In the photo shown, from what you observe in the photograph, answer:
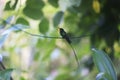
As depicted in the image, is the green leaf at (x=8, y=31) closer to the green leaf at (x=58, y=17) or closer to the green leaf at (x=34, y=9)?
the green leaf at (x=34, y=9)

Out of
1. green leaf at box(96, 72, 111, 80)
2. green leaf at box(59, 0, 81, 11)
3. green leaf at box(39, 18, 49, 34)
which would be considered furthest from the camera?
green leaf at box(39, 18, 49, 34)

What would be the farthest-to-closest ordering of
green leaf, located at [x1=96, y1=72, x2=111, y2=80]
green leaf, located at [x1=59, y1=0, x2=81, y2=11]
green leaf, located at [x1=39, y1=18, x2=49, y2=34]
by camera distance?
1. green leaf, located at [x1=39, y1=18, x2=49, y2=34]
2. green leaf, located at [x1=59, y1=0, x2=81, y2=11]
3. green leaf, located at [x1=96, y1=72, x2=111, y2=80]

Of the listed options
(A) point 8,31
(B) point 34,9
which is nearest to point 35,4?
(B) point 34,9

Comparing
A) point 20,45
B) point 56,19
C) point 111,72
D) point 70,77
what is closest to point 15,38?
point 20,45

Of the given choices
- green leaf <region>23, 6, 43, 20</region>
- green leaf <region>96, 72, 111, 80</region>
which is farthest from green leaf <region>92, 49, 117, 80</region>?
green leaf <region>23, 6, 43, 20</region>

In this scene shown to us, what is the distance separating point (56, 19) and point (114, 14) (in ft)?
0.64

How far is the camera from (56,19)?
0.77 meters

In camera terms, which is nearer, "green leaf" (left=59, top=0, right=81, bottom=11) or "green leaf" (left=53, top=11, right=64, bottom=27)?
"green leaf" (left=59, top=0, right=81, bottom=11)

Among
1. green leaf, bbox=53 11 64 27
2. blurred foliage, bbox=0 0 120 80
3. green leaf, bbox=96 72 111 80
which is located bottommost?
green leaf, bbox=96 72 111 80

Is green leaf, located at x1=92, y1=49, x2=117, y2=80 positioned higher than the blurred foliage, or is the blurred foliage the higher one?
the blurred foliage

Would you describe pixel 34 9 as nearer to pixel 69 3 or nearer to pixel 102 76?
pixel 69 3

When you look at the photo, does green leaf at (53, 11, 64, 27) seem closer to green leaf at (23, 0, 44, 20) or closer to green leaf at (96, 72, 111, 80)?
green leaf at (23, 0, 44, 20)

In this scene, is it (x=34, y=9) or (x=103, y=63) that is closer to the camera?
(x=103, y=63)

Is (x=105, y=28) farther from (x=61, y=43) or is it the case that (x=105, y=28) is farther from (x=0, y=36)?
(x=0, y=36)
